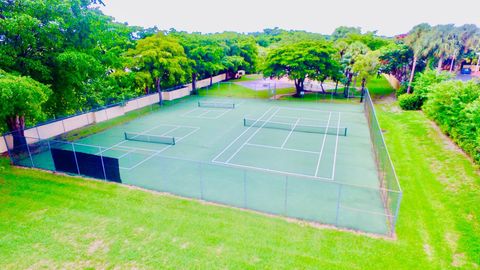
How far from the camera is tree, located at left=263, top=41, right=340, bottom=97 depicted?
35.2m

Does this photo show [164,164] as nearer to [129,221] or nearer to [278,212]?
[129,221]

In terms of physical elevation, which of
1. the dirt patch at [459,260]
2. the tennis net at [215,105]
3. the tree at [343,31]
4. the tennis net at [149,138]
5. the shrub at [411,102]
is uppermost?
the tree at [343,31]

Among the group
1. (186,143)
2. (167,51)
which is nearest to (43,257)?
(186,143)

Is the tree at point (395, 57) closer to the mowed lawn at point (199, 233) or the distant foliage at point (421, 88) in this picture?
the distant foliage at point (421, 88)

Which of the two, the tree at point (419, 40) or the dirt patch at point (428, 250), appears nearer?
the dirt patch at point (428, 250)

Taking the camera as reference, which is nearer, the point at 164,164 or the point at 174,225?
the point at 174,225

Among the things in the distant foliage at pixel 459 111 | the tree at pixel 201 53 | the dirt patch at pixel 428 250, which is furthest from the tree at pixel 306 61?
the dirt patch at pixel 428 250

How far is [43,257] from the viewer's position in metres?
9.73

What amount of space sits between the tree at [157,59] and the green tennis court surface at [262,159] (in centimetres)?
446

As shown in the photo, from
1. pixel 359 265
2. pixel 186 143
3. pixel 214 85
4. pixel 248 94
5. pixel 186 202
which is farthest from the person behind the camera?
pixel 214 85

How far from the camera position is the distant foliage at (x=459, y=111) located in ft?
52.6

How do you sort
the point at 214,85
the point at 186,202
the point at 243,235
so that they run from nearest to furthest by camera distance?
the point at 243,235 → the point at 186,202 → the point at 214,85

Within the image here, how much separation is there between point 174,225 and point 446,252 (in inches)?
384

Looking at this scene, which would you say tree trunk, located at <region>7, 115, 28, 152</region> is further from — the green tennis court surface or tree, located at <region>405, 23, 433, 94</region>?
tree, located at <region>405, 23, 433, 94</region>
